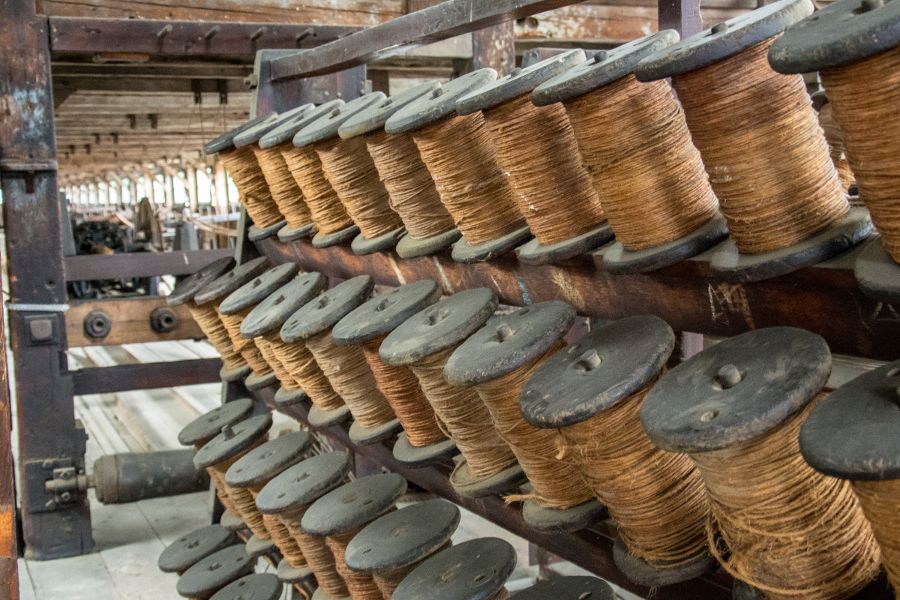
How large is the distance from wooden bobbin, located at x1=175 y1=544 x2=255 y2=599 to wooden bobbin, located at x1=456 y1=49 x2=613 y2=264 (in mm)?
2190

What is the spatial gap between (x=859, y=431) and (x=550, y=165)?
105 centimetres

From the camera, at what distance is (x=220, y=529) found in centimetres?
452

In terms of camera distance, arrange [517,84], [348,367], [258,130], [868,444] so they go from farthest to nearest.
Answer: [258,130] → [348,367] → [517,84] → [868,444]

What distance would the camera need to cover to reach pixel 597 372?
1.99 m

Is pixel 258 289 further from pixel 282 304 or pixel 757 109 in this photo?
pixel 757 109

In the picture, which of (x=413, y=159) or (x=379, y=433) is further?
(x=379, y=433)

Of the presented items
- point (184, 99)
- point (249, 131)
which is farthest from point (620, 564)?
point (184, 99)

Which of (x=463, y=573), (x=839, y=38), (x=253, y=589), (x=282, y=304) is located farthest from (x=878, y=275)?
(x=253, y=589)

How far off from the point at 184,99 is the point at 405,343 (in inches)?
325

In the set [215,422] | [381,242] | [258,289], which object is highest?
[381,242]

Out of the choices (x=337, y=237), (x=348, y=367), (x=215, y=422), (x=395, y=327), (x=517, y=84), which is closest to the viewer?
(x=517, y=84)

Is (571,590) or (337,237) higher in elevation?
(337,237)

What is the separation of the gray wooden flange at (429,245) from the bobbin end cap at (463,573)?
0.76 metres

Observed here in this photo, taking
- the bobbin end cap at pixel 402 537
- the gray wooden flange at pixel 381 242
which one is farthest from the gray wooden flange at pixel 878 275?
the gray wooden flange at pixel 381 242
